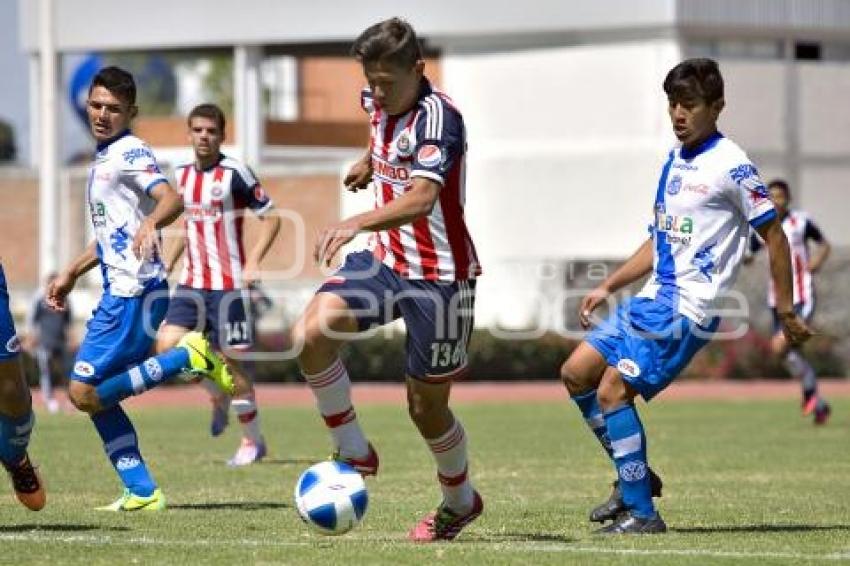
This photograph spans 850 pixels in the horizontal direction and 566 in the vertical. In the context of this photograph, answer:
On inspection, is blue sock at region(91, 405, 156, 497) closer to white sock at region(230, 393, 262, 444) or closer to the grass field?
the grass field

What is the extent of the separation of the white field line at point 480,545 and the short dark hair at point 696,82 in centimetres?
230

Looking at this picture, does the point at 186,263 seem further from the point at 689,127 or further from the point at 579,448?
the point at 689,127

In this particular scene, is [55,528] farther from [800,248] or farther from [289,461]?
[800,248]

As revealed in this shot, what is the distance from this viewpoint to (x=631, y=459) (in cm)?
→ 1030

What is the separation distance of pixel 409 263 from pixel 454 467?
3.40 ft

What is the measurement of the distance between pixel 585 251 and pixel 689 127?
89.2 ft

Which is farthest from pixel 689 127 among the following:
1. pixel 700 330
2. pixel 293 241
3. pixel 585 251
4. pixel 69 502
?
pixel 293 241

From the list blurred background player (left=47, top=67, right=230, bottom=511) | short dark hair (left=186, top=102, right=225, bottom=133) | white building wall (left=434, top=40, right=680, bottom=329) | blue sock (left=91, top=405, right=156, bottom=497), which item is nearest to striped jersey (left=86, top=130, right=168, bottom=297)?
blurred background player (left=47, top=67, right=230, bottom=511)

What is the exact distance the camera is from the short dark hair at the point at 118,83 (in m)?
11.4

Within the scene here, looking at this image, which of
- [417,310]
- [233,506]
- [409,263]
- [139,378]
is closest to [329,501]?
[417,310]

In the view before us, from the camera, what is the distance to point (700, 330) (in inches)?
408

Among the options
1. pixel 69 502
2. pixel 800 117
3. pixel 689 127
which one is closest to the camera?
pixel 689 127

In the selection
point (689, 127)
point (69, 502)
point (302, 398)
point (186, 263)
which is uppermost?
point (689, 127)

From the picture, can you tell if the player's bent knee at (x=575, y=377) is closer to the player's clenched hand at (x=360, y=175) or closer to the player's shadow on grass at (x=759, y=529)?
the player's shadow on grass at (x=759, y=529)
